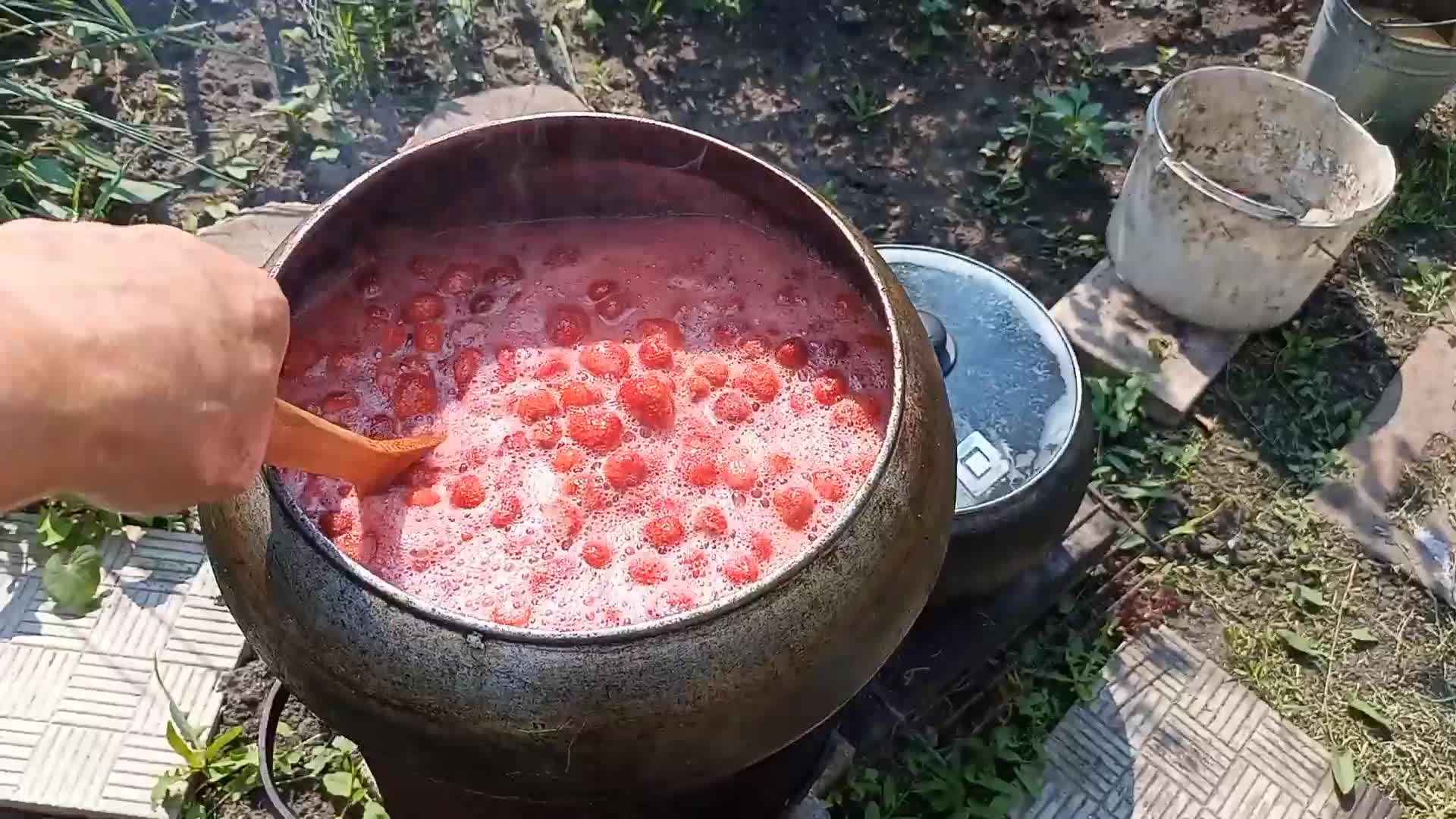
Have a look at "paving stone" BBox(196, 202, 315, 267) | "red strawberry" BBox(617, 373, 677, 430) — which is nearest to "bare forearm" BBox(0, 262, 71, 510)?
"red strawberry" BBox(617, 373, 677, 430)

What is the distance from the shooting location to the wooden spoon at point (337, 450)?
126cm

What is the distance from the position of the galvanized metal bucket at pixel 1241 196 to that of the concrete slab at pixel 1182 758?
1.18 m

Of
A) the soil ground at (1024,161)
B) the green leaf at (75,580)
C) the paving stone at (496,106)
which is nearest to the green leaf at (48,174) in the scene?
the soil ground at (1024,161)

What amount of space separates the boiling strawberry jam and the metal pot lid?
26.8 inches

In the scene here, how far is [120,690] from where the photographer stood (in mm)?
2516

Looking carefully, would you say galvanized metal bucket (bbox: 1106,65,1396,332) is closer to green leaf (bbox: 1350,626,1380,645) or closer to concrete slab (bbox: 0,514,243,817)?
green leaf (bbox: 1350,626,1380,645)

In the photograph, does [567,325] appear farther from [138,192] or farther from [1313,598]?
[1313,598]

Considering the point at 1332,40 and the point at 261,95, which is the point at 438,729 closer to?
the point at 261,95

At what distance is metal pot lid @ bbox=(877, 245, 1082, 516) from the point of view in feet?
8.07

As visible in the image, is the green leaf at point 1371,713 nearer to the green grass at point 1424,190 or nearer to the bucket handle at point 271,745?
the green grass at point 1424,190

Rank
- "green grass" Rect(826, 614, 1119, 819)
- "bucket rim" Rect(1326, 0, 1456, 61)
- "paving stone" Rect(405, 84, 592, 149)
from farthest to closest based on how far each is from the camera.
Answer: "bucket rim" Rect(1326, 0, 1456, 61)
"paving stone" Rect(405, 84, 592, 149)
"green grass" Rect(826, 614, 1119, 819)

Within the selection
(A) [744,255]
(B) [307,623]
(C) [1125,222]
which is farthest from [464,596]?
(C) [1125,222]

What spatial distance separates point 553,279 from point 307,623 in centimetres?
81

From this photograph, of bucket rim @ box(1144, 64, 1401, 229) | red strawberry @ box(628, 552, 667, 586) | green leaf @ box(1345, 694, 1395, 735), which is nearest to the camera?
red strawberry @ box(628, 552, 667, 586)
